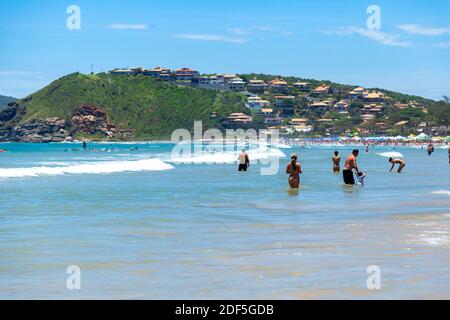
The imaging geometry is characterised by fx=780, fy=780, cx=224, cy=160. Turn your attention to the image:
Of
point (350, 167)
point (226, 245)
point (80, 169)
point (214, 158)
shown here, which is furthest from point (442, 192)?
point (214, 158)

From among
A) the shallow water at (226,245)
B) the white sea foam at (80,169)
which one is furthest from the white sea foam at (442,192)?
the white sea foam at (80,169)

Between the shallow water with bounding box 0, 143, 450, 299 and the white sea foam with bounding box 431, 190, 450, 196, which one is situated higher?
the white sea foam with bounding box 431, 190, 450, 196

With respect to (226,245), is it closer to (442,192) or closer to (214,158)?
(442,192)

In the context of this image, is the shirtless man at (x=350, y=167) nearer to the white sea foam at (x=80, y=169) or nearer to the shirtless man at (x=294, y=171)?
the shirtless man at (x=294, y=171)

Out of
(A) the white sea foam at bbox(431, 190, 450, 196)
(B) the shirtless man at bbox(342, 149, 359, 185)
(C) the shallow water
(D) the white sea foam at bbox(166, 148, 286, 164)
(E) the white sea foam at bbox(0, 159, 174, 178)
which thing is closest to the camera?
(C) the shallow water

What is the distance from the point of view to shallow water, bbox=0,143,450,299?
8875 millimetres

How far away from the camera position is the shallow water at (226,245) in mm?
8875

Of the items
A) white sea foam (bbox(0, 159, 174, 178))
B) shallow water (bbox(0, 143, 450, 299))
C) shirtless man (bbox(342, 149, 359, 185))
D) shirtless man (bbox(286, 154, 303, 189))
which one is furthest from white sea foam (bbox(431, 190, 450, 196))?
white sea foam (bbox(0, 159, 174, 178))

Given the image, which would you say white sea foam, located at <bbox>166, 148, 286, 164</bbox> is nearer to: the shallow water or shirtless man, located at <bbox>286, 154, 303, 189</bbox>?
shirtless man, located at <bbox>286, 154, 303, 189</bbox>

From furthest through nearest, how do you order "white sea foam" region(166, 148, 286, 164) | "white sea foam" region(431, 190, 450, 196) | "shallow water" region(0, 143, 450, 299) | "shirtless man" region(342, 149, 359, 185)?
"white sea foam" region(166, 148, 286, 164) < "shirtless man" region(342, 149, 359, 185) < "white sea foam" region(431, 190, 450, 196) < "shallow water" region(0, 143, 450, 299)

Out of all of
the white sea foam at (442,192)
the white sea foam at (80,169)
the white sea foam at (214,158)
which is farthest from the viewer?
the white sea foam at (214,158)

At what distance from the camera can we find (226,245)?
1210cm
